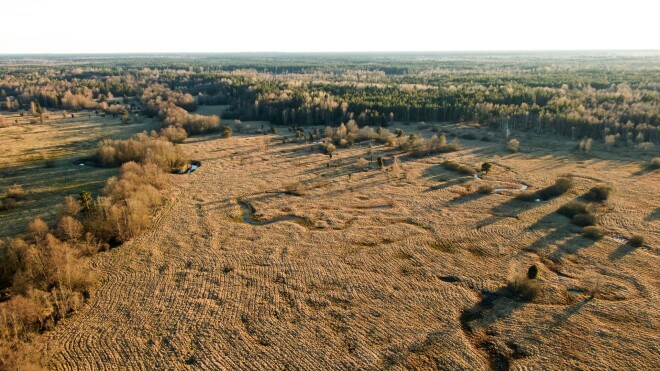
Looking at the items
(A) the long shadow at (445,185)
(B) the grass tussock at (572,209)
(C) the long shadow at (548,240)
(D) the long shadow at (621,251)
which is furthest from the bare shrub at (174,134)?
(D) the long shadow at (621,251)

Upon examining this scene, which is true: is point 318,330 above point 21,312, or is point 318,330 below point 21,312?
below

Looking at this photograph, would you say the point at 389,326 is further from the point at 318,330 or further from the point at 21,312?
the point at 21,312

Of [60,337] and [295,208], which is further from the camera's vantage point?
[295,208]

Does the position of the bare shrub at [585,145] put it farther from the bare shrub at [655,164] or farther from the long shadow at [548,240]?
the long shadow at [548,240]

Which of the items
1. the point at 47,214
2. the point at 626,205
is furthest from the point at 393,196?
the point at 47,214

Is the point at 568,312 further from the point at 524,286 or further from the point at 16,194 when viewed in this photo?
the point at 16,194

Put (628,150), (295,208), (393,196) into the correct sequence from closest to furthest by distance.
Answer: (295,208)
(393,196)
(628,150)

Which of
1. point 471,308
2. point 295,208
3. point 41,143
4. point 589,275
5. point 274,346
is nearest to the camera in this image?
point 274,346
